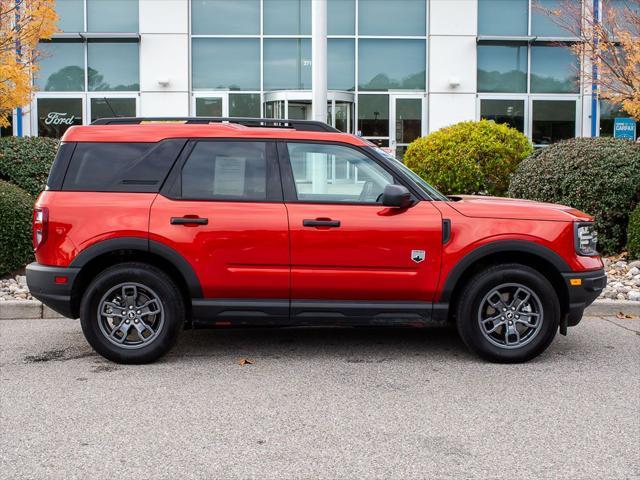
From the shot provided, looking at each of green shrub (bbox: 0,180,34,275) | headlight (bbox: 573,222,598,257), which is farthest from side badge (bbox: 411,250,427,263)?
green shrub (bbox: 0,180,34,275)

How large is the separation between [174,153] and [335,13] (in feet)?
52.7

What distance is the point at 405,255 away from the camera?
5.83 m

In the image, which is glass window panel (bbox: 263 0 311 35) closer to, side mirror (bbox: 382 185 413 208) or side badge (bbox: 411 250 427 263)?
side mirror (bbox: 382 185 413 208)

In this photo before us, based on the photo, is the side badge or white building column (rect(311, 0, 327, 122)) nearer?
the side badge

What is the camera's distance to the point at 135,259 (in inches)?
237

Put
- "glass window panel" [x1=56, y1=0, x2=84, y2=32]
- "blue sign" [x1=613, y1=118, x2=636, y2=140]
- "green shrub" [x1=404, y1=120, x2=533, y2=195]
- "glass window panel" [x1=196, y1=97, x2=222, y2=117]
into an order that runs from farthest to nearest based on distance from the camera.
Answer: "glass window panel" [x1=196, y1=97, x2=222, y2=117] < "glass window panel" [x1=56, y1=0, x2=84, y2=32] < "blue sign" [x1=613, y1=118, x2=636, y2=140] < "green shrub" [x1=404, y1=120, x2=533, y2=195]

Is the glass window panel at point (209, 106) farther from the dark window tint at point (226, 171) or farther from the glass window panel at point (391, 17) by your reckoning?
the dark window tint at point (226, 171)

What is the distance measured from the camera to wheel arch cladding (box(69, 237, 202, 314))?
583 cm

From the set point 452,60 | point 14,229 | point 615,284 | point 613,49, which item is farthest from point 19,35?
point 452,60

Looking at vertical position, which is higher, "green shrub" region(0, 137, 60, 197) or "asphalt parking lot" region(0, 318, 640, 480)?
"green shrub" region(0, 137, 60, 197)

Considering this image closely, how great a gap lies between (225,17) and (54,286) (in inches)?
645

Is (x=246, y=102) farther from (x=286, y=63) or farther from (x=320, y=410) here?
(x=320, y=410)

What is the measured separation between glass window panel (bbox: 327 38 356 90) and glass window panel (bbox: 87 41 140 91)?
5382 mm

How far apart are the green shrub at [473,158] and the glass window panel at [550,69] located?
8.79m
